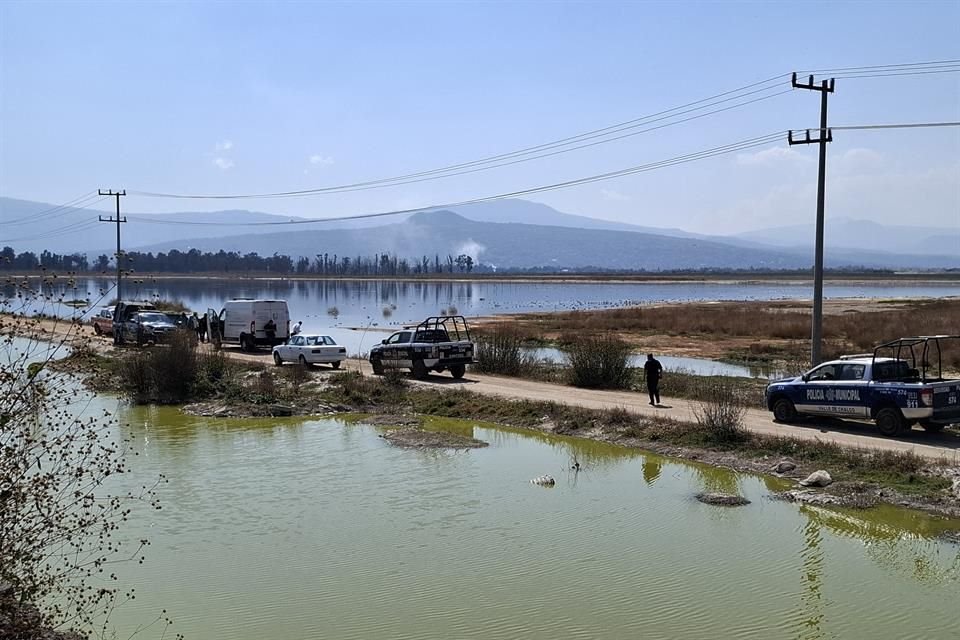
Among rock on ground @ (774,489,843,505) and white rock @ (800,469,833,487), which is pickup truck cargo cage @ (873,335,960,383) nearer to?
white rock @ (800,469,833,487)

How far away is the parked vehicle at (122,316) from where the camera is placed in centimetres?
4428

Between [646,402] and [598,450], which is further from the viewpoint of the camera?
[646,402]

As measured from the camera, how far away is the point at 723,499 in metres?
16.9

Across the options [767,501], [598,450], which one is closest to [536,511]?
[767,501]

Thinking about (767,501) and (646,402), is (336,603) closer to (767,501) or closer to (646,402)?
(767,501)

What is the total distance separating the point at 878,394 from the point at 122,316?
3793cm

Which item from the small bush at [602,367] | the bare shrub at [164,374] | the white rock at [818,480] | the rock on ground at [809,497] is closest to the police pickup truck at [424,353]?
the small bush at [602,367]

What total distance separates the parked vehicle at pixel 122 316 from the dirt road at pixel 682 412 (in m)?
13.8

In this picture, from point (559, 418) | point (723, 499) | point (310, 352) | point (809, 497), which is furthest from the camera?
point (310, 352)

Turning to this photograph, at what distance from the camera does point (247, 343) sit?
4353cm

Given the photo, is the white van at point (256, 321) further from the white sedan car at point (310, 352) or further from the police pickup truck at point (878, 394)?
the police pickup truck at point (878, 394)

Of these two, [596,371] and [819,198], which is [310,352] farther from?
[819,198]

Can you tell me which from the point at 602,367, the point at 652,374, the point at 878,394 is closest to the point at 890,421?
the point at 878,394

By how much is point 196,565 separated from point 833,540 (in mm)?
10242
